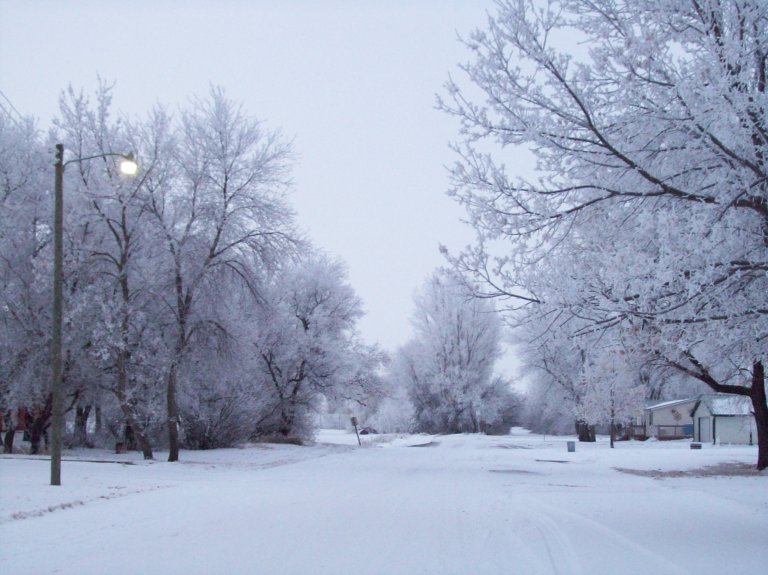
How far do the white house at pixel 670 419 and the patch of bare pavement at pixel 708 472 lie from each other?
32.1 metres

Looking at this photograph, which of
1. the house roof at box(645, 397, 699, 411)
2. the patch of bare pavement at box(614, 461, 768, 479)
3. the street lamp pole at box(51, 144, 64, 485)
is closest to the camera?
the street lamp pole at box(51, 144, 64, 485)

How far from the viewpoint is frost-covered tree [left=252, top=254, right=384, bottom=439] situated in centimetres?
3809

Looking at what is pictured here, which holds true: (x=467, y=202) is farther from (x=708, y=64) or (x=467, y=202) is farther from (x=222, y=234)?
(x=222, y=234)

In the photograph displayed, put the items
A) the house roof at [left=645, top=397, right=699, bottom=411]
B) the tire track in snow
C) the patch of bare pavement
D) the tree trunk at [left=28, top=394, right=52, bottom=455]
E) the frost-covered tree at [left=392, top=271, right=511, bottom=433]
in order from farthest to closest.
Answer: the frost-covered tree at [left=392, top=271, right=511, bottom=433]
the house roof at [left=645, top=397, right=699, bottom=411]
the tree trunk at [left=28, top=394, right=52, bottom=455]
the patch of bare pavement
the tire track in snow

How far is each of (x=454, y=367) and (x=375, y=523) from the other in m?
53.7

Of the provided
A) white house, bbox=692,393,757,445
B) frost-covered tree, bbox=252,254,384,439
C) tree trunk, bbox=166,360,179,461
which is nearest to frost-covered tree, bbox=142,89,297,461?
tree trunk, bbox=166,360,179,461

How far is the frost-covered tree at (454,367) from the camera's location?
2479 inches

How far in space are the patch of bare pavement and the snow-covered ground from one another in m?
1.05

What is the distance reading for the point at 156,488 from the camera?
14578 millimetres

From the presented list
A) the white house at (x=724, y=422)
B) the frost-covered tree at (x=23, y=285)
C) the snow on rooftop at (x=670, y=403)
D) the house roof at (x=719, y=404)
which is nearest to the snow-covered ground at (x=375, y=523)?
the frost-covered tree at (x=23, y=285)

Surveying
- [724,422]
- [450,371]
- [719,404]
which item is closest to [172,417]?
[719,404]

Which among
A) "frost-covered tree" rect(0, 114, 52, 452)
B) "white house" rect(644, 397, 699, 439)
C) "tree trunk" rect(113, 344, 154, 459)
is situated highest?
"frost-covered tree" rect(0, 114, 52, 452)

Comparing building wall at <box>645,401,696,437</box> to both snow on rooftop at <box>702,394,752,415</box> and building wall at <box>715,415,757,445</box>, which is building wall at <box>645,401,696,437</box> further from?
building wall at <box>715,415,757,445</box>

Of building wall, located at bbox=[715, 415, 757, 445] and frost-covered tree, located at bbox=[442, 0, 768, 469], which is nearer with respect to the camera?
frost-covered tree, located at bbox=[442, 0, 768, 469]
